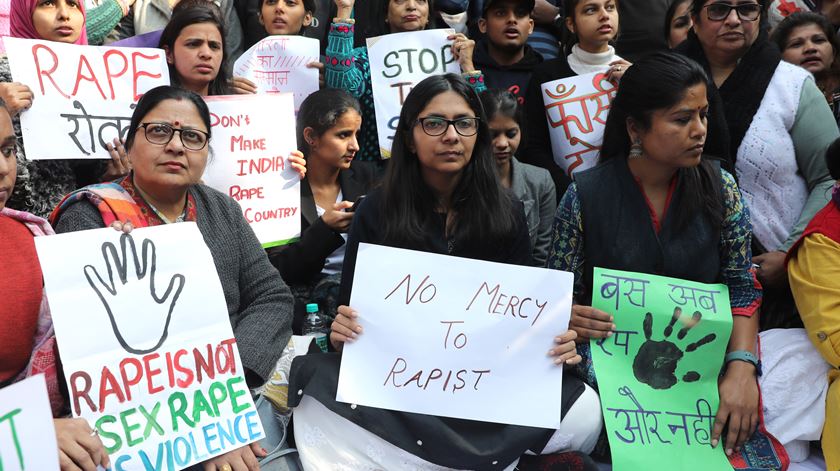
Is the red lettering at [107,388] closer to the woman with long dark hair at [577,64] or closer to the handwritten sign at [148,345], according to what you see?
the handwritten sign at [148,345]

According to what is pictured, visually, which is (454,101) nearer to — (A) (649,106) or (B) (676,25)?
(A) (649,106)

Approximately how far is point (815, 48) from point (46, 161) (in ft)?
14.8

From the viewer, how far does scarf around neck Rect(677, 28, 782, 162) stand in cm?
455

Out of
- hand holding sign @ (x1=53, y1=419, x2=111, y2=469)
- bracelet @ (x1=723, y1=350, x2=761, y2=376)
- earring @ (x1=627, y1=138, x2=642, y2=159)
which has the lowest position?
bracelet @ (x1=723, y1=350, x2=761, y2=376)

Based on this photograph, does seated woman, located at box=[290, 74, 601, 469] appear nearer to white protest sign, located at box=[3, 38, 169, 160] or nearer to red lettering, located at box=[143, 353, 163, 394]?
red lettering, located at box=[143, 353, 163, 394]

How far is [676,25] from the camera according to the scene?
18.2ft

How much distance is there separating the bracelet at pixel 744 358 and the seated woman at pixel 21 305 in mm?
2540

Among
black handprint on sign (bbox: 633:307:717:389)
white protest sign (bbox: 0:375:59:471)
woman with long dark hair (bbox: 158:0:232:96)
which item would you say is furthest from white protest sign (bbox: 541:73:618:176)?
white protest sign (bbox: 0:375:59:471)

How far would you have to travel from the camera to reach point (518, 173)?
4633mm

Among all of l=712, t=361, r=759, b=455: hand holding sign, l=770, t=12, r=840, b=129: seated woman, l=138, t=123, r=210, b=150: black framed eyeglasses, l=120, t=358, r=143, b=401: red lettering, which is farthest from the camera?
l=770, t=12, r=840, b=129: seated woman

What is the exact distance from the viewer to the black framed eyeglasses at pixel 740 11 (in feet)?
15.1

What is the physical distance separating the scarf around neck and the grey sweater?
8.19 ft

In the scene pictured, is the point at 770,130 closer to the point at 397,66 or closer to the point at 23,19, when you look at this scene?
the point at 397,66

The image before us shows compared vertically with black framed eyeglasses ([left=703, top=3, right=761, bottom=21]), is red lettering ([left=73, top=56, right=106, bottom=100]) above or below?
below
